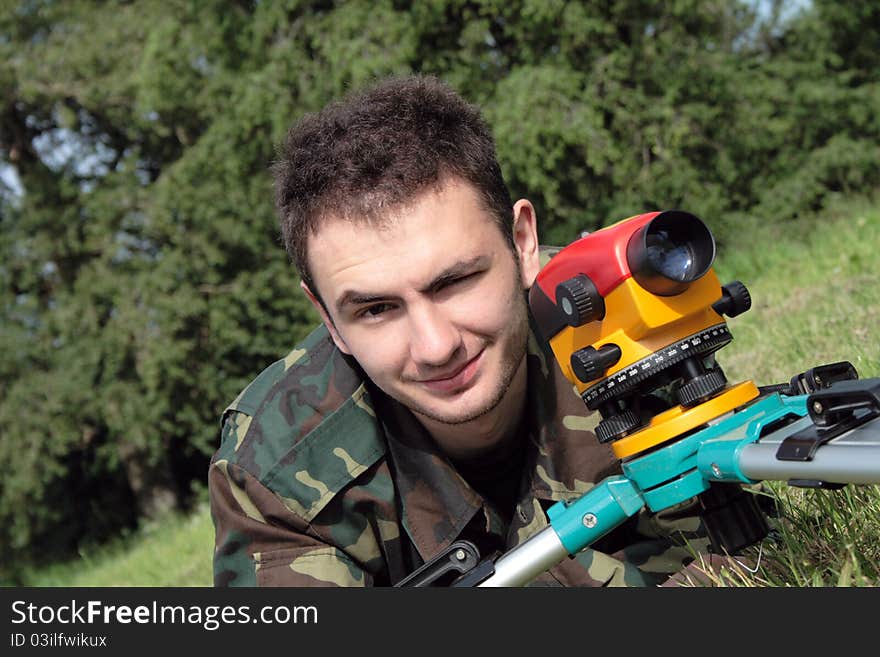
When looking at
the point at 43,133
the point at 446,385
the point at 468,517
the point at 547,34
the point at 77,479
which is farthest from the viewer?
the point at 77,479

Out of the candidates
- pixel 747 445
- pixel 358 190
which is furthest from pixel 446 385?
pixel 747 445

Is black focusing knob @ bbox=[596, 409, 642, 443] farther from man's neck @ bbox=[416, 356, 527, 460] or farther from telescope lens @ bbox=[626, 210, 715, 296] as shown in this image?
man's neck @ bbox=[416, 356, 527, 460]

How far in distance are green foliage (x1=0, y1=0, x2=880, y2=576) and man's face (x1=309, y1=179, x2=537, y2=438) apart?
9.55 meters

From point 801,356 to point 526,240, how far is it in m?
1.84

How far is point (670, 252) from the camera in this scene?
74.2 inches

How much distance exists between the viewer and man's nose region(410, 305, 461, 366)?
2.31 m

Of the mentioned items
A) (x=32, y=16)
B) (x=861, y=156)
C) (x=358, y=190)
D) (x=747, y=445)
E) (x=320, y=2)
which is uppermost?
(x=32, y=16)

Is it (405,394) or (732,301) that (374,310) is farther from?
(732,301)

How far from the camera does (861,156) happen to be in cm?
1323

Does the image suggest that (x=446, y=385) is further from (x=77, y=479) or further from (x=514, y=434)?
(x=77, y=479)

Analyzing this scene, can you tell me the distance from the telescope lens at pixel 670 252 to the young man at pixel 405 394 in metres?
0.64

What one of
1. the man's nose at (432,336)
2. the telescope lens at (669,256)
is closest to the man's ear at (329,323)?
the man's nose at (432,336)

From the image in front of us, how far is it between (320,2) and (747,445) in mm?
13231

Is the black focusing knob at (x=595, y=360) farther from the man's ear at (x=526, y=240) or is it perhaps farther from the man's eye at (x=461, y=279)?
the man's ear at (x=526, y=240)
